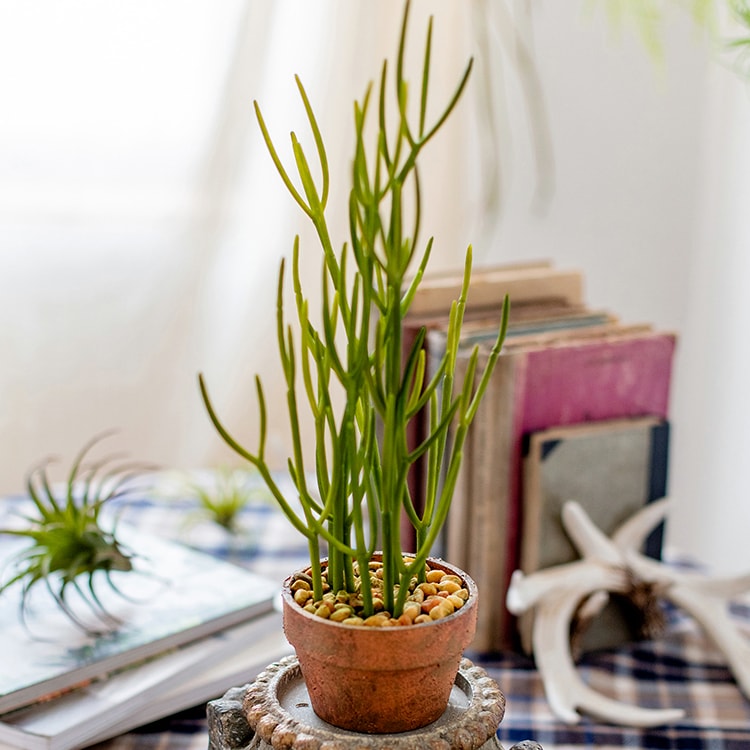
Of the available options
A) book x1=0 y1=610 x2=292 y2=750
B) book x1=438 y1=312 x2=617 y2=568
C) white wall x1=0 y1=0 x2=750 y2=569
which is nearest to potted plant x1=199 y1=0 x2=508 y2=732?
book x1=0 y1=610 x2=292 y2=750

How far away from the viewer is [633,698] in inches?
30.5

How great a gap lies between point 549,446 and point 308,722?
1.31 feet

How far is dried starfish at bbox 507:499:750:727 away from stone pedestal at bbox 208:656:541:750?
0.26 meters

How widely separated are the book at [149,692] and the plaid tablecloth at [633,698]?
0.02 m

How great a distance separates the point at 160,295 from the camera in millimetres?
1631

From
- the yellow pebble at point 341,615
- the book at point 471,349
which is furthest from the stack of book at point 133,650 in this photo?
the yellow pebble at point 341,615

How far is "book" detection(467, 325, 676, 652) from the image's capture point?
827mm

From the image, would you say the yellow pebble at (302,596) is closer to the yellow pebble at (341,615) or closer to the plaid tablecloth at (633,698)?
the yellow pebble at (341,615)

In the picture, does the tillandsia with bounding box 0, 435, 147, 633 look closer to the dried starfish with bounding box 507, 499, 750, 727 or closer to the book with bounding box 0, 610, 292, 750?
the book with bounding box 0, 610, 292, 750

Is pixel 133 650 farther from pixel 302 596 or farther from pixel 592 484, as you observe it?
pixel 592 484

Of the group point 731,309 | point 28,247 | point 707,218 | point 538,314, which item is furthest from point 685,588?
point 28,247

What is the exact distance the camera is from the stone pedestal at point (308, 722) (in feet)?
1.50

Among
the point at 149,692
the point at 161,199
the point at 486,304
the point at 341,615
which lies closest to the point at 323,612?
the point at 341,615

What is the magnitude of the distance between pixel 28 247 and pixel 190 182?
0.83 feet
